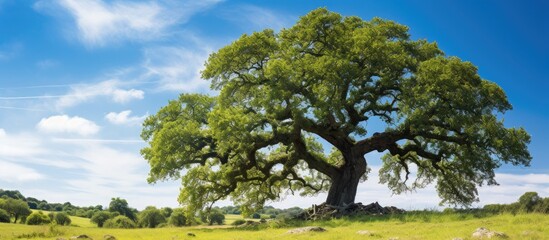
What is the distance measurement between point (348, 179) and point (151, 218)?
1617 inches

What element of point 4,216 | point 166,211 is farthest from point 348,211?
point 166,211

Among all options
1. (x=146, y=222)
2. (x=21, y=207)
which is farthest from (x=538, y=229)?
(x=21, y=207)

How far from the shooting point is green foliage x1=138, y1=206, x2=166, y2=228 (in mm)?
63500

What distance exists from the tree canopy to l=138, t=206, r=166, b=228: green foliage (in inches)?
1357

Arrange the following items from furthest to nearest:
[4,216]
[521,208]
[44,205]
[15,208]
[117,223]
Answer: [44,205] < [15,208] < [117,223] < [4,216] < [521,208]

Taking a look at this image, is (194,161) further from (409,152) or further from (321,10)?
(409,152)

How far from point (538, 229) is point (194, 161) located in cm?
1961

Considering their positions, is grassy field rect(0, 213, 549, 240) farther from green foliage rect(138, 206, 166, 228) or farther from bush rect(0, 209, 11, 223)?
green foliage rect(138, 206, 166, 228)

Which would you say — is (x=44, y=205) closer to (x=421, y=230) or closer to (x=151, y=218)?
(x=151, y=218)

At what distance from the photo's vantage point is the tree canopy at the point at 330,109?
27.2 meters

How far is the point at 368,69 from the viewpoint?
28.7m

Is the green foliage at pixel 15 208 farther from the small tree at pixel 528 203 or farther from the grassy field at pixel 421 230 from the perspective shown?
the small tree at pixel 528 203

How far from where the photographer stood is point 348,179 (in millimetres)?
31219

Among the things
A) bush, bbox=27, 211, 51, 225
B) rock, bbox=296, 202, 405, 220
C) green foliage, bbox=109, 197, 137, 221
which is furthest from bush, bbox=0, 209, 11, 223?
rock, bbox=296, 202, 405, 220
